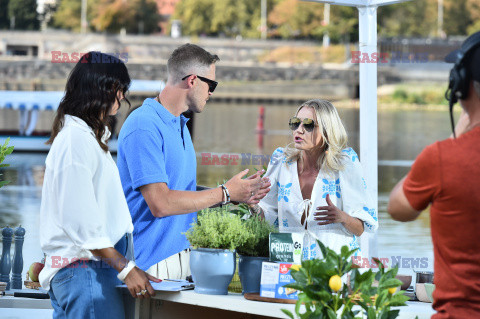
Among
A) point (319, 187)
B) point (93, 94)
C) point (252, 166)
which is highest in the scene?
point (93, 94)

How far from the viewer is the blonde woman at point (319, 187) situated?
11.0 ft

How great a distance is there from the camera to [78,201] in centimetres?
261

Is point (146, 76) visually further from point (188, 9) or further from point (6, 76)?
point (188, 9)

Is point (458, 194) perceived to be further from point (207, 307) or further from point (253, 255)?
point (207, 307)

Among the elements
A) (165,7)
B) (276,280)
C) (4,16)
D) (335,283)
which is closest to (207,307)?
Answer: (276,280)

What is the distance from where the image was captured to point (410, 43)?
67.9 meters

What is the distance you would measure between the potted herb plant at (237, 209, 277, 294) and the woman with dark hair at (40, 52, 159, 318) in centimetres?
32

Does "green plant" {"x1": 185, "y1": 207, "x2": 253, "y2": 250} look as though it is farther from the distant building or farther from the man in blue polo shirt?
the distant building

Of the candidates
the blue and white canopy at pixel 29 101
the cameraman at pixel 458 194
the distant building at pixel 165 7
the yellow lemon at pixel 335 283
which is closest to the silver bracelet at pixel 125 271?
the yellow lemon at pixel 335 283

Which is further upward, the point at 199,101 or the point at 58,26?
the point at 58,26

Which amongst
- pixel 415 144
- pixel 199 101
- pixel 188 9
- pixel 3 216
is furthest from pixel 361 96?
pixel 188 9

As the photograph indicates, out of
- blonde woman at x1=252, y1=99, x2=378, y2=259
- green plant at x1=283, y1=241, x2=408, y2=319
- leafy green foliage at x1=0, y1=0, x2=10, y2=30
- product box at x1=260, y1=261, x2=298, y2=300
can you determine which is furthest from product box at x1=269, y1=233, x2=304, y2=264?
leafy green foliage at x1=0, y1=0, x2=10, y2=30

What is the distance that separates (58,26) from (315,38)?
94.7 feet

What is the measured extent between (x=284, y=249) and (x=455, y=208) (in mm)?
753
